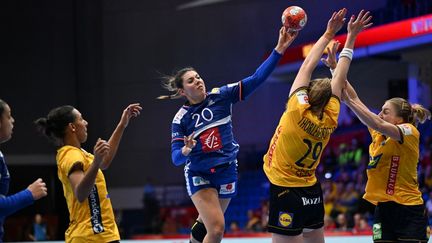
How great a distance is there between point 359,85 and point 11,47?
9.36 metres

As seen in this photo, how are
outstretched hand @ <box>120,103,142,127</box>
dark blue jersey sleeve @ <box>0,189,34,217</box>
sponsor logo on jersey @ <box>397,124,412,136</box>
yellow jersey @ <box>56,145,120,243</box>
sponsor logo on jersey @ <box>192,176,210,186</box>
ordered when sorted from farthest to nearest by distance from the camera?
sponsor logo on jersey @ <box>192,176,210,186</box> → sponsor logo on jersey @ <box>397,124,412,136</box> → outstretched hand @ <box>120,103,142,127</box> → yellow jersey @ <box>56,145,120,243</box> → dark blue jersey sleeve @ <box>0,189,34,217</box>

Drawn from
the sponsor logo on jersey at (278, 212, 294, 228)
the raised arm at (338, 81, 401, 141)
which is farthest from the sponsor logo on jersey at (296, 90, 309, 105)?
the sponsor logo on jersey at (278, 212, 294, 228)

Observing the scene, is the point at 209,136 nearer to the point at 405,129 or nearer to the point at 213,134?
the point at 213,134

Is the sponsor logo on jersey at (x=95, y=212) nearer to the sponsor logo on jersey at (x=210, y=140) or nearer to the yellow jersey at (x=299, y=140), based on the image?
the yellow jersey at (x=299, y=140)

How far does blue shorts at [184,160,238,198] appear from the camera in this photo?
17.9 feet

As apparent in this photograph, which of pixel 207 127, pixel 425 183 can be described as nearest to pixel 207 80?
pixel 425 183

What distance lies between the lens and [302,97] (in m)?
4.40

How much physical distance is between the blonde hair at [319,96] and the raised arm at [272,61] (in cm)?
91

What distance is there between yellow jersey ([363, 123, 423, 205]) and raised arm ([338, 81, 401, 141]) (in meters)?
0.18

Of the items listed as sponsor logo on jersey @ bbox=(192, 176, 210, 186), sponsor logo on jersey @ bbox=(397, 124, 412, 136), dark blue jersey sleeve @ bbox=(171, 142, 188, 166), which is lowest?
sponsor logo on jersey @ bbox=(192, 176, 210, 186)

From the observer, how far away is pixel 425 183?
46.7 feet

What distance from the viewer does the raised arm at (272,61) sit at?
17.5 ft

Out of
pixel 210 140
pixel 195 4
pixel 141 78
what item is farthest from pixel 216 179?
pixel 195 4

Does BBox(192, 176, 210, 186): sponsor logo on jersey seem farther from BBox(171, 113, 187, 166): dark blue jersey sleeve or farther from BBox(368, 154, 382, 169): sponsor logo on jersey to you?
BBox(368, 154, 382, 169): sponsor logo on jersey
